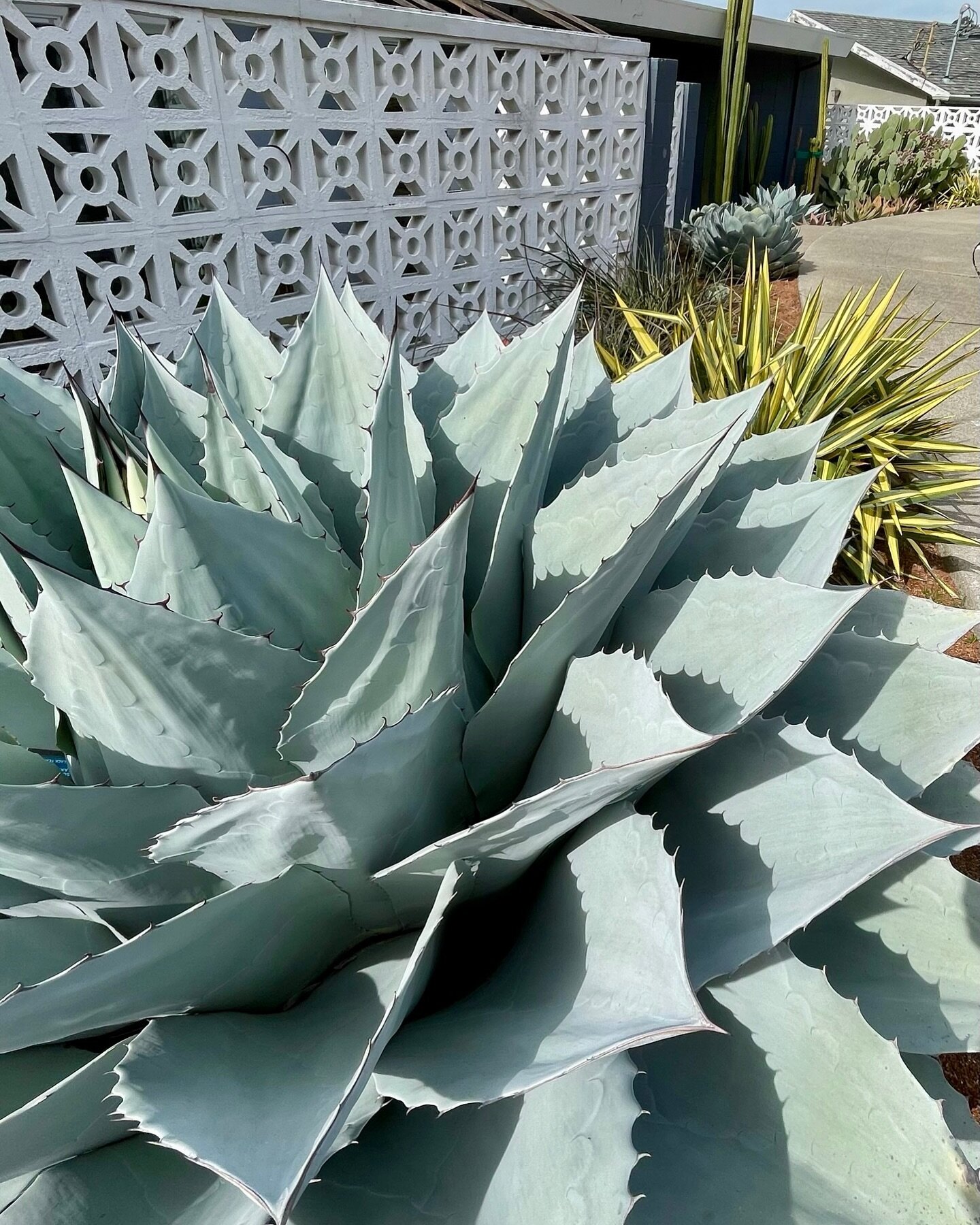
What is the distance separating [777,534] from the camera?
3.40 ft

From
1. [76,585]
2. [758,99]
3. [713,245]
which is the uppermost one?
[758,99]

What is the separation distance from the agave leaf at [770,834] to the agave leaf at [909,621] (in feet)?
1.09

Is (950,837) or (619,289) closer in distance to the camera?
(950,837)

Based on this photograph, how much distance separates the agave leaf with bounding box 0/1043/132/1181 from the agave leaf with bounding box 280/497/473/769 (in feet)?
0.94

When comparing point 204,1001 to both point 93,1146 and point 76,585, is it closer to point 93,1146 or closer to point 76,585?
point 93,1146

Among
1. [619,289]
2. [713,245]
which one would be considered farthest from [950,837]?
[713,245]

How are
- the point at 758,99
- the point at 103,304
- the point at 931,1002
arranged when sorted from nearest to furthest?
1. the point at 931,1002
2. the point at 103,304
3. the point at 758,99

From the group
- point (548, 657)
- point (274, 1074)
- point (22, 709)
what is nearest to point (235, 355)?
point (22, 709)

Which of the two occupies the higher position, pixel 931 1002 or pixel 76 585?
pixel 76 585

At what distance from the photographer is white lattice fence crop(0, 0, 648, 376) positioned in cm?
319

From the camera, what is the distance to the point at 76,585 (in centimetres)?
59

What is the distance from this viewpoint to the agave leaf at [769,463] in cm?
117

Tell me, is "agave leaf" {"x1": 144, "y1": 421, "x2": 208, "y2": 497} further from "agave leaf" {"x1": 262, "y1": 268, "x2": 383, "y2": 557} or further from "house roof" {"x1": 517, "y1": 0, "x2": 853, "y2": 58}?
"house roof" {"x1": 517, "y1": 0, "x2": 853, "y2": 58}

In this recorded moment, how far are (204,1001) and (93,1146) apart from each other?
6.2 inches
